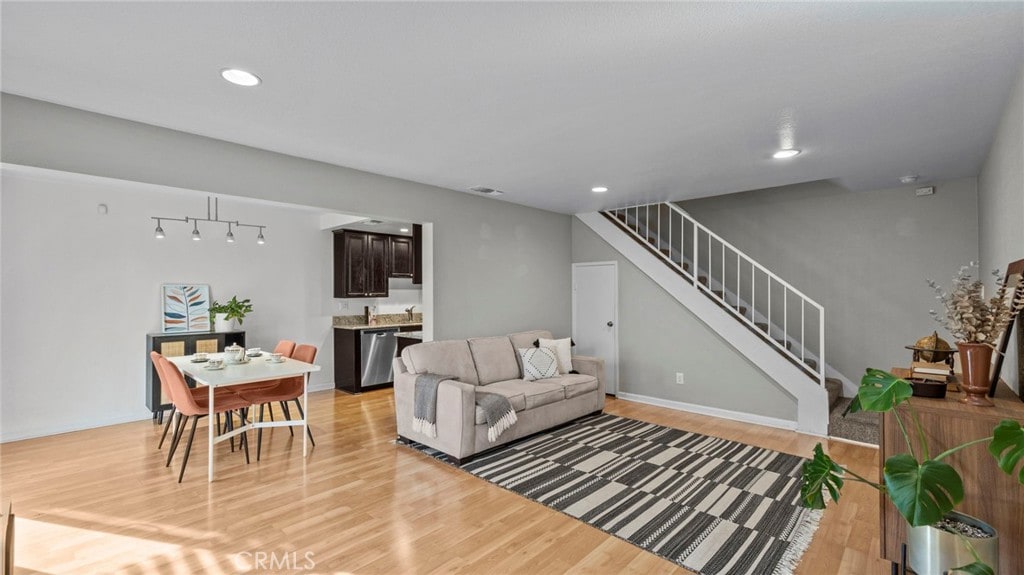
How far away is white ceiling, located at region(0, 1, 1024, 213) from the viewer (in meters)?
1.72

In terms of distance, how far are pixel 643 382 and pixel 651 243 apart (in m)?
1.78

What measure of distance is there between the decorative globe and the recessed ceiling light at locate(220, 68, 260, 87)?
352 cm

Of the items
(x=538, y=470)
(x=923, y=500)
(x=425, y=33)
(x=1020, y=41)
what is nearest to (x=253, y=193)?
(x=425, y=33)

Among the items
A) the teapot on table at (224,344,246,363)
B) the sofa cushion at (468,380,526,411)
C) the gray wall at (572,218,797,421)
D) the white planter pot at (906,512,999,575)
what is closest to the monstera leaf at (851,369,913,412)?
the white planter pot at (906,512,999,575)

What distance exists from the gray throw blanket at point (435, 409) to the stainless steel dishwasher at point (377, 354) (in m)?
2.52

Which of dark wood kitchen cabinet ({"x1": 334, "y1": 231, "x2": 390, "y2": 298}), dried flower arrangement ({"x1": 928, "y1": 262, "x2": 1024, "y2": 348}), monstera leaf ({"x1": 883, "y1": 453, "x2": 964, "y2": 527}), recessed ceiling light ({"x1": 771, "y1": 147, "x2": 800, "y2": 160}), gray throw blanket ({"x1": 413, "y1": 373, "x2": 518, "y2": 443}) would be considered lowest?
gray throw blanket ({"x1": 413, "y1": 373, "x2": 518, "y2": 443})

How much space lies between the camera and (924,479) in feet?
5.09

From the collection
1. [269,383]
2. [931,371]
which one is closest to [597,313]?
[269,383]

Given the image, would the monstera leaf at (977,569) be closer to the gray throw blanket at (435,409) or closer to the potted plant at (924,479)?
the potted plant at (924,479)

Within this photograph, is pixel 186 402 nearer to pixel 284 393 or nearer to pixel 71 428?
pixel 284 393

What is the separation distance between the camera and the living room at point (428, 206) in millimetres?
1948

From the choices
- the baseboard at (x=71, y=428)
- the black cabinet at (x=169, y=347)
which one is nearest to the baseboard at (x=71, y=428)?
the baseboard at (x=71, y=428)

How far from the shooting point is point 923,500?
153 cm

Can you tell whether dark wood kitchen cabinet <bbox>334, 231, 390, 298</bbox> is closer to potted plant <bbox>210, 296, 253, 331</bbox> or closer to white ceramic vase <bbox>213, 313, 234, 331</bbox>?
potted plant <bbox>210, 296, 253, 331</bbox>
